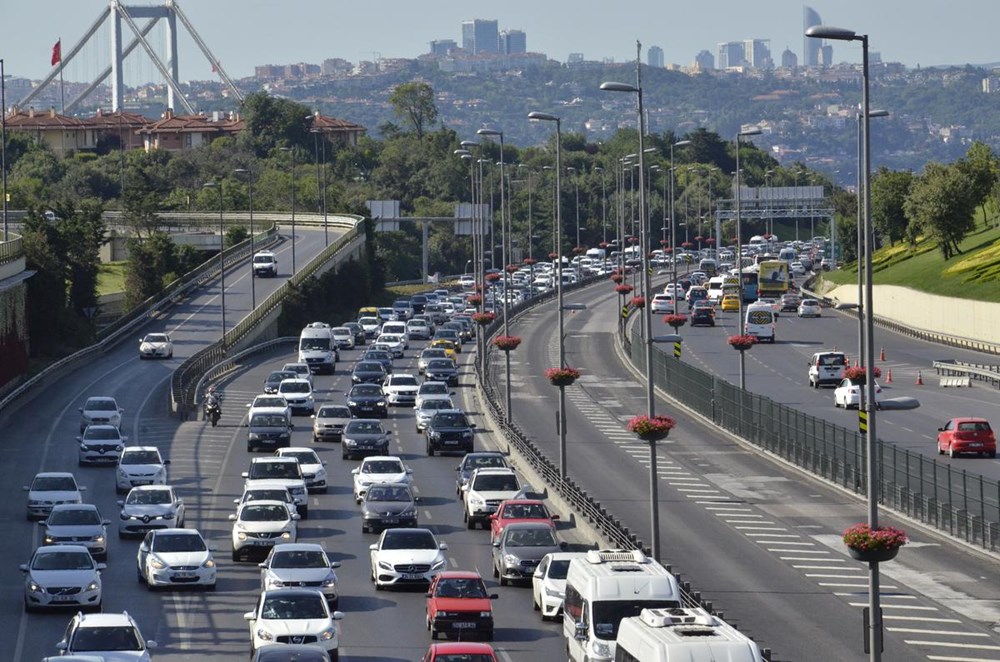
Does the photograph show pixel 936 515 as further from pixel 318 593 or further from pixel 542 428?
pixel 542 428

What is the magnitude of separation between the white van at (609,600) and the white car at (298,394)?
44.3m

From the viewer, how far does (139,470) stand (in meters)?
53.3

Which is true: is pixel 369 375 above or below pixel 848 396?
above

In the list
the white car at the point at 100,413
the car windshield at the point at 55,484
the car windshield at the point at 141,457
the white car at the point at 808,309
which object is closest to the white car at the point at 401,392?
the white car at the point at 100,413

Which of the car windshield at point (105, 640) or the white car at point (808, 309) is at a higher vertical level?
the car windshield at point (105, 640)

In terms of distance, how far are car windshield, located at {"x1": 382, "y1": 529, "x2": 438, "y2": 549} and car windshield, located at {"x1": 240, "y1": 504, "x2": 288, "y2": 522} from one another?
439cm

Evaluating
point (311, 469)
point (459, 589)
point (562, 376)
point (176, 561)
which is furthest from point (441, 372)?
point (459, 589)

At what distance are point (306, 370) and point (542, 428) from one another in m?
13.8

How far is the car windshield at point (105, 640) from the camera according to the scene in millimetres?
29441

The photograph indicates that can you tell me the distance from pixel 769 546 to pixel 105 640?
20.1 metres

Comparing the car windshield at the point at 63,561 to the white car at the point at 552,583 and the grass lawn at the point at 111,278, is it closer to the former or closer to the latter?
the white car at the point at 552,583

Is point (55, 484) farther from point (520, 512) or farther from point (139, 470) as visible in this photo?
point (520, 512)

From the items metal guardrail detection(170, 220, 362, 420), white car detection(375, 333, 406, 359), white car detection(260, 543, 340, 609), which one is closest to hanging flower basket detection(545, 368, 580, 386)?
white car detection(260, 543, 340, 609)

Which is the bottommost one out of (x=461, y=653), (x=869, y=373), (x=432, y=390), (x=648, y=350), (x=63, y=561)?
(x=432, y=390)
